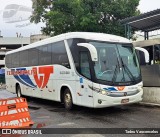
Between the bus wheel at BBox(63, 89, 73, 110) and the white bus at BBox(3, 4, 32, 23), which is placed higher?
the white bus at BBox(3, 4, 32, 23)

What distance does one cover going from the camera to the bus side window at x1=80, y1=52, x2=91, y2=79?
1122 centimetres

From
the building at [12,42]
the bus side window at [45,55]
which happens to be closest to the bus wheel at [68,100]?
the bus side window at [45,55]

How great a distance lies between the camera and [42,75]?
1504 cm

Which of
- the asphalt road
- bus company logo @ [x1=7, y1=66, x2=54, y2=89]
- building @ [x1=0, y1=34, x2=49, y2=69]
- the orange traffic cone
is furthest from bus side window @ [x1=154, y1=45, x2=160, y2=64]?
building @ [x1=0, y1=34, x2=49, y2=69]

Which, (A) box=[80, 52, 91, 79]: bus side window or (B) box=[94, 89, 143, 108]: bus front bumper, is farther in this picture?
(A) box=[80, 52, 91, 79]: bus side window

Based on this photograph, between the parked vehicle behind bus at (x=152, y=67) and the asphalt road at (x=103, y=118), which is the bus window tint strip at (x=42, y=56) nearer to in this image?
the asphalt road at (x=103, y=118)

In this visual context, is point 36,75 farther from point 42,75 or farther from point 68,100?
point 68,100

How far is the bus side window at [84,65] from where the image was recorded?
11.2 meters

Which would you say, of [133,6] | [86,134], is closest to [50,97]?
[86,134]

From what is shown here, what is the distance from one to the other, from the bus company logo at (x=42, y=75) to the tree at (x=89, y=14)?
1010 centimetres

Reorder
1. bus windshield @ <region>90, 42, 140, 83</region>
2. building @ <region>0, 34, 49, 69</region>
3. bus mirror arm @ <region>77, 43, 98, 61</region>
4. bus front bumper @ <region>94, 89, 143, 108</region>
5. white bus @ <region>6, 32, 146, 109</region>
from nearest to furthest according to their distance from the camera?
bus mirror arm @ <region>77, 43, 98, 61</region> < bus front bumper @ <region>94, 89, 143, 108</region> < white bus @ <region>6, 32, 146, 109</region> < bus windshield @ <region>90, 42, 140, 83</region> < building @ <region>0, 34, 49, 69</region>

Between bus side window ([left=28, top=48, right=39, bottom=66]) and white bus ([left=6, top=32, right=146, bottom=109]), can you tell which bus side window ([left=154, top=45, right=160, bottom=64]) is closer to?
white bus ([left=6, top=32, right=146, bottom=109])

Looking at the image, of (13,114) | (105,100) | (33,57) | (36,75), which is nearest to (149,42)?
(105,100)

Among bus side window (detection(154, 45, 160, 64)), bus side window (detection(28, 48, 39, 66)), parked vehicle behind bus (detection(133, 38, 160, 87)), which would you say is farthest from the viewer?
bus side window (detection(28, 48, 39, 66))
